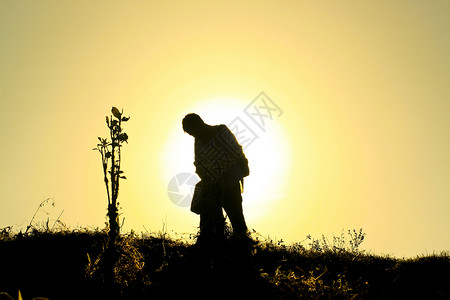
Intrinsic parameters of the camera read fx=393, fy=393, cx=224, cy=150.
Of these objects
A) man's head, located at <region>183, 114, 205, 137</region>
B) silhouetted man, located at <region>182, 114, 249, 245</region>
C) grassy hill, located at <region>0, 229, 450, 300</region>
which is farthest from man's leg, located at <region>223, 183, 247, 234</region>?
man's head, located at <region>183, 114, 205, 137</region>

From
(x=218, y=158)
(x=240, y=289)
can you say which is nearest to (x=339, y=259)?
(x=218, y=158)

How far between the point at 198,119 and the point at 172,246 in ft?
7.02

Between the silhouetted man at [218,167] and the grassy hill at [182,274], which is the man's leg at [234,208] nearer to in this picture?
the silhouetted man at [218,167]

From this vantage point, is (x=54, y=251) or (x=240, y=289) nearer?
(x=240, y=289)

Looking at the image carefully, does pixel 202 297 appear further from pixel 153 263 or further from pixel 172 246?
pixel 172 246

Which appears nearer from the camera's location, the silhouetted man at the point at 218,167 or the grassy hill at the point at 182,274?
the grassy hill at the point at 182,274

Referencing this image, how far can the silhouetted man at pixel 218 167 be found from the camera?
6633 millimetres

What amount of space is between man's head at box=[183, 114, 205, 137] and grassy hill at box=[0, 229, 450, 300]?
6.22 ft

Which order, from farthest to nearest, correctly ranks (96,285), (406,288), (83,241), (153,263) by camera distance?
(83,241)
(153,263)
(96,285)
(406,288)

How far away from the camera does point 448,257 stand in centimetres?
640

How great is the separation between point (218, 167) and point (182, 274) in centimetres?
313

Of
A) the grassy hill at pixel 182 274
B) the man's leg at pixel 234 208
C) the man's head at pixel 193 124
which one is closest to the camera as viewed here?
the grassy hill at pixel 182 274

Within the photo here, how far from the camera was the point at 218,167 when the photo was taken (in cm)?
668

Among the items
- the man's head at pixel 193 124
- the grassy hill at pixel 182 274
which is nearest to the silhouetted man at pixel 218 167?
the man's head at pixel 193 124
